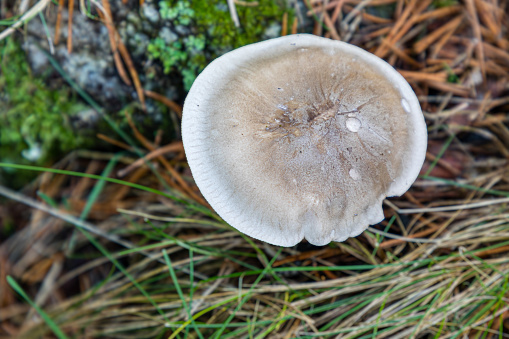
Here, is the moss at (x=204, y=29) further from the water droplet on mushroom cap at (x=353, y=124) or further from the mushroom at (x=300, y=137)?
A: the water droplet on mushroom cap at (x=353, y=124)

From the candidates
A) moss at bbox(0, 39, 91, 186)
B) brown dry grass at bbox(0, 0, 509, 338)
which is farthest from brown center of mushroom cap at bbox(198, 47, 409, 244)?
moss at bbox(0, 39, 91, 186)

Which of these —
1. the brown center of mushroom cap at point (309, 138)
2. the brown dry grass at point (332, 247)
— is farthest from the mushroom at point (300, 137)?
the brown dry grass at point (332, 247)

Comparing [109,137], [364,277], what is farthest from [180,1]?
[364,277]

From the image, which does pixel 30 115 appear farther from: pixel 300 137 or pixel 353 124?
pixel 353 124

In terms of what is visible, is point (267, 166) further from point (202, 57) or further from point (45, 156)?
point (45, 156)

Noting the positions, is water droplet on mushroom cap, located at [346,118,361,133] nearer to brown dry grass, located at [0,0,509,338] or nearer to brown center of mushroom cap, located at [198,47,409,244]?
brown center of mushroom cap, located at [198,47,409,244]

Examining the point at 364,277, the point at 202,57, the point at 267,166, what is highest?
the point at 202,57

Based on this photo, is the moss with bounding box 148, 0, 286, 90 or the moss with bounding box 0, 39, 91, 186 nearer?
the moss with bounding box 148, 0, 286, 90
